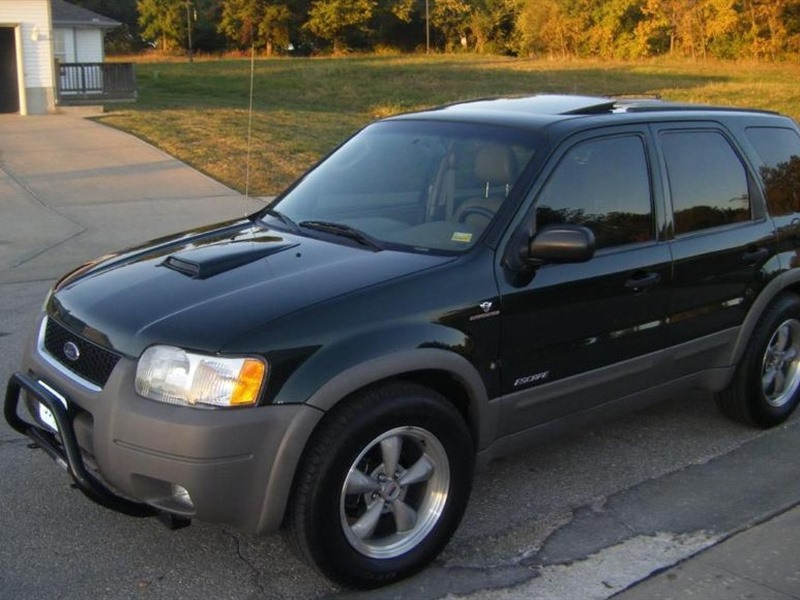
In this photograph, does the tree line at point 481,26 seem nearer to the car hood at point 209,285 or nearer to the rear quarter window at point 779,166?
the rear quarter window at point 779,166

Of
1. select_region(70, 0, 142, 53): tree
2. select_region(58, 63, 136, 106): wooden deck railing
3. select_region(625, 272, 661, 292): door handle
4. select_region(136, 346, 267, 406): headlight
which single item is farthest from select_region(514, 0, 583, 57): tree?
select_region(136, 346, 267, 406): headlight

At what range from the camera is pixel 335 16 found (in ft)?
223

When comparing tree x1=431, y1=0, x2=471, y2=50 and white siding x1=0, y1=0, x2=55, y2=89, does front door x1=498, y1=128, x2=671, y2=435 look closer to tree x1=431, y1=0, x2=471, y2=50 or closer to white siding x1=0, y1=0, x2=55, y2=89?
white siding x1=0, y1=0, x2=55, y2=89

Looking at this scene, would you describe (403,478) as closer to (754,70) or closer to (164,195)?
(164,195)

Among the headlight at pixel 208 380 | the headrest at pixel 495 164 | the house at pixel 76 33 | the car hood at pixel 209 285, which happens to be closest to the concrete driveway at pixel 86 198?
the car hood at pixel 209 285

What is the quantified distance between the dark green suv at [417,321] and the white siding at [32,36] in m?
20.2

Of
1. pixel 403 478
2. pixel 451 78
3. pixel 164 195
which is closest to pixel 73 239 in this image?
pixel 164 195

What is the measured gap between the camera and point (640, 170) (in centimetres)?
449

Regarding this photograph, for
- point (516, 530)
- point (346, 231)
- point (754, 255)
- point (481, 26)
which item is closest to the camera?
point (516, 530)

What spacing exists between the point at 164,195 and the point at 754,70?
41.3m

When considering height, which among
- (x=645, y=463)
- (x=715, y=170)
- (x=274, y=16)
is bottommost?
(x=645, y=463)

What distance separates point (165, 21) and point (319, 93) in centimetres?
3411

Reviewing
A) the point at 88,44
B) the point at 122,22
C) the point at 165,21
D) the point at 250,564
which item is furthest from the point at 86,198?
the point at 122,22

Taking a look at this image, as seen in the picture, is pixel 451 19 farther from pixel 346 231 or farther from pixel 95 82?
pixel 346 231
